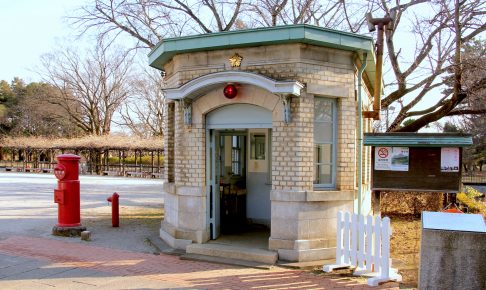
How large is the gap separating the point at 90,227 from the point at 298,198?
6164 millimetres

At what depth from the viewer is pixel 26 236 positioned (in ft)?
32.5

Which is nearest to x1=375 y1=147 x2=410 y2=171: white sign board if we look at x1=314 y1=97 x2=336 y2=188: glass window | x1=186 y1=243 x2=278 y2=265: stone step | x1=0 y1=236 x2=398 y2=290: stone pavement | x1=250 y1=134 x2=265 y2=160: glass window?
x1=314 y1=97 x2=336 y2=188: glass window

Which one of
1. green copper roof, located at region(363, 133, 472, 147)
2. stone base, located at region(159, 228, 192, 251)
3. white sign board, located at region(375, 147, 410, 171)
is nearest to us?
green copper roof, located at region(363, 133, 472, 147)

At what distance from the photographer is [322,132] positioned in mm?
8008

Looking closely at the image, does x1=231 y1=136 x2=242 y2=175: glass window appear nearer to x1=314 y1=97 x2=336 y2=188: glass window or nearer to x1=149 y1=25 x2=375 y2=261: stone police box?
x1=149 y1=25 x2=375 y2=261: stone police box

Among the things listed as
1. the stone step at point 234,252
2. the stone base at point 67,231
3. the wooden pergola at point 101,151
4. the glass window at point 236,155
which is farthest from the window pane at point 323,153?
the wooden pergola at point 101,151

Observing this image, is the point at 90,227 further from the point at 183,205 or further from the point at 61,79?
the point at 61,79

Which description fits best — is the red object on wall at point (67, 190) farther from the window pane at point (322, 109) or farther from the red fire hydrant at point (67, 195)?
the window pane at point (322, 109)

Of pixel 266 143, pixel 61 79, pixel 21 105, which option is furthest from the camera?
pixel 21 105

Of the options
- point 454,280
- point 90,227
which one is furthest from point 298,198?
point 90,227

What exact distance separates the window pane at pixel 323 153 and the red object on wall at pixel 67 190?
539cm

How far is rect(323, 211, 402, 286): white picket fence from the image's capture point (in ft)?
20.9

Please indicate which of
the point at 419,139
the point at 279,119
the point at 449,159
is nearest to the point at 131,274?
the point at 279,119

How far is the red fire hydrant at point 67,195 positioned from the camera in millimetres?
9805
